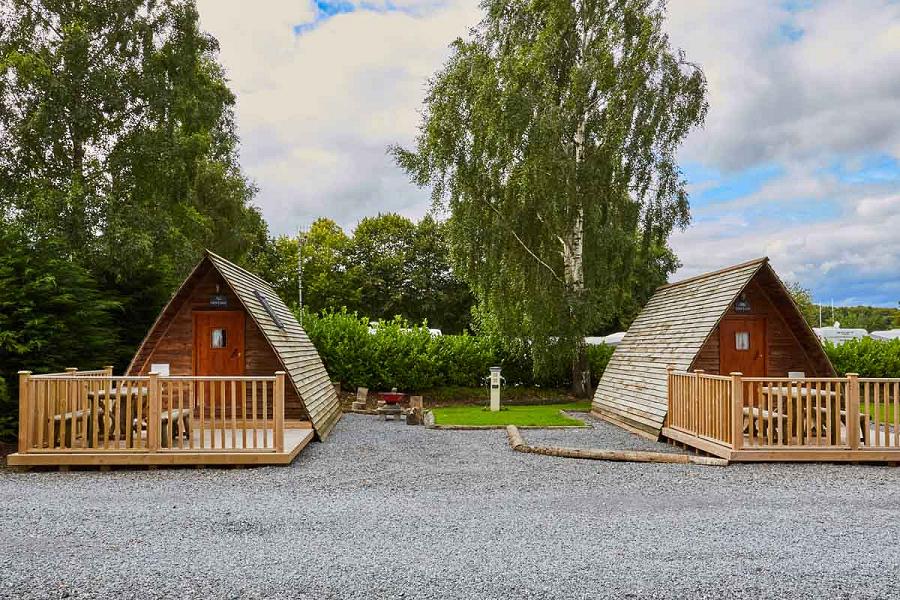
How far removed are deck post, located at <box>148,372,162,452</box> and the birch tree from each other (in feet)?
32.0

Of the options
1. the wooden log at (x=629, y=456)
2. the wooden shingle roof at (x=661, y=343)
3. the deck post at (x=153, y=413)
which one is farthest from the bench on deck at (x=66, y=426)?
the wooden shingle roof at (x=661, y=343)

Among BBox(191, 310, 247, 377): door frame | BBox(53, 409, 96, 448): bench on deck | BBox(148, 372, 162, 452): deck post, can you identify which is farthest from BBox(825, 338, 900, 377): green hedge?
BBox(53, 409, 96, 448): bench on deck

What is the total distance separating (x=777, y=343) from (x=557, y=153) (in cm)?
691

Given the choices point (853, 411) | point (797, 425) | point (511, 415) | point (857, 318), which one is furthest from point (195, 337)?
point (857, 318)

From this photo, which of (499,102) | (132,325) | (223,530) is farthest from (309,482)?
(499,102)

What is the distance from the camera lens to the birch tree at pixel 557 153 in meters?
16.1

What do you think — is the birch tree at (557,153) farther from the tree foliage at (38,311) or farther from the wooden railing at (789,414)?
the tree foliage at (38,311)

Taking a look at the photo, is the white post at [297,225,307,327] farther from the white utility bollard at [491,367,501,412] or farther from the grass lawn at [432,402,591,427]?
the white utility bollard at [491,367,501,412]

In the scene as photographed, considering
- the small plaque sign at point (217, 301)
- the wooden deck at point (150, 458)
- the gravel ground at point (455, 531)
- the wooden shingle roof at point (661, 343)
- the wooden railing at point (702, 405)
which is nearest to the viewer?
the gravel ground at point (455, 531)

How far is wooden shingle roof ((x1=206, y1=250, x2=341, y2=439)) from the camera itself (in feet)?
36.5

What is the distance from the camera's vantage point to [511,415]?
47.6 feet

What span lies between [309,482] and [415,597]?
3.92 metres

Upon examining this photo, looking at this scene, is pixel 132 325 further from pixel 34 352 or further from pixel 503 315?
pixel 503 315

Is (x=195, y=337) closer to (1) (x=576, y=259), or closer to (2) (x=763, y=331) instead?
(1) (x=576, y=259)
